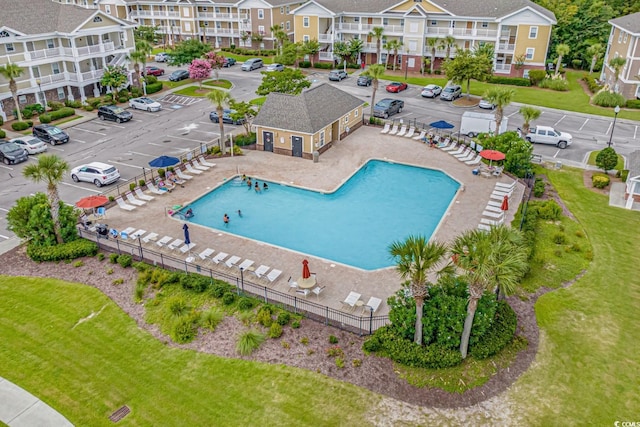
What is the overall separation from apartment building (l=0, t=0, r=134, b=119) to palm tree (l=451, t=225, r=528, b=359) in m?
50.0

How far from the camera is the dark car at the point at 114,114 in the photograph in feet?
165

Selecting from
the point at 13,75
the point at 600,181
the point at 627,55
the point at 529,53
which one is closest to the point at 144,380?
the point at 600,181

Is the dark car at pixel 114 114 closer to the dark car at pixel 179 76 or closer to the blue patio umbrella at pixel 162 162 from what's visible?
the dark car at pixel 179 76

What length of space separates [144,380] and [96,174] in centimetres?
2156

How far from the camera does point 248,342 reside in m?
20.6

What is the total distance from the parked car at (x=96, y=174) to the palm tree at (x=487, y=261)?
2754 cm

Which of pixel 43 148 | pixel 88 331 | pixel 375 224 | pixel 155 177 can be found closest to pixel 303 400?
pixel 88 331

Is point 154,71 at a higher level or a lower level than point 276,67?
lower

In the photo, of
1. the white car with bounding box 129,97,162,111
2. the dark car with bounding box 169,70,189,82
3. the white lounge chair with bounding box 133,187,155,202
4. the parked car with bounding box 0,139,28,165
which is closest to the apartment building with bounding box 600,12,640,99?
the white car with bounding box 129,97,162,111

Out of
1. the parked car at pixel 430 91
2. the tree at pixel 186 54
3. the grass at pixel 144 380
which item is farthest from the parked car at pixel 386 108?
the grass at pixel 144 380

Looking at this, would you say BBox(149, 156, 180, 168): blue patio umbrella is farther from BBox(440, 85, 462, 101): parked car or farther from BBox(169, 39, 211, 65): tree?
BBox(169, 39, 211, 65): tree

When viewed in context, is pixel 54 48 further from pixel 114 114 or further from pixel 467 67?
pixel 467 67

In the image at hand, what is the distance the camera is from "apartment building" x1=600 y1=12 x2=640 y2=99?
182 ft

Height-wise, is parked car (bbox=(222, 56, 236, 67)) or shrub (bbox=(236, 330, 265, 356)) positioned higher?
parked car (bbox=(222, 56, 236, 67))
